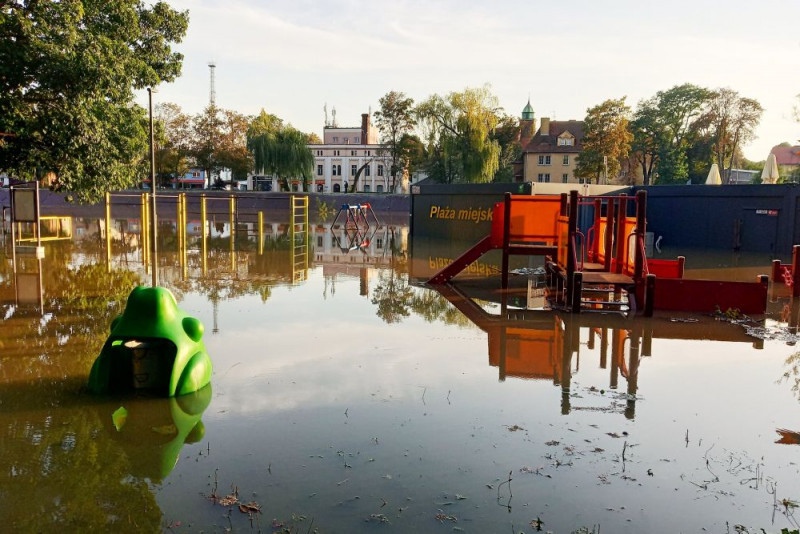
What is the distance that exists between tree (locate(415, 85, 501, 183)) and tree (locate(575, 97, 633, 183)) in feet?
29.3

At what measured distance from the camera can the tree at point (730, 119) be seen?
6381 cm

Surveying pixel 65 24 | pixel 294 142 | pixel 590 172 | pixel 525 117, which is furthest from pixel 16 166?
pixel 525 117

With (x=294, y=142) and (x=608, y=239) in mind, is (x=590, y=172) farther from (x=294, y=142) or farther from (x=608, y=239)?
(x=608, y=239)

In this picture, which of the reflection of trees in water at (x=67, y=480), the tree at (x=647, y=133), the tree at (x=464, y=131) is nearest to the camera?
the reflection of trees in water at (x=67, y=480)

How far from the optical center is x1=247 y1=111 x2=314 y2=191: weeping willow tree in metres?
60.7

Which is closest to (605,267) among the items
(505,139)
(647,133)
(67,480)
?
(67,480)

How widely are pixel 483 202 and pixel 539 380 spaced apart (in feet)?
68.6

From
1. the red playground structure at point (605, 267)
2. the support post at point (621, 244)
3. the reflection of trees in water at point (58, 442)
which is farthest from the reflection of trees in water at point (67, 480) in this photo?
the support post at point (621, 244)

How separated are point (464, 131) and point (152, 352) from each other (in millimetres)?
49917

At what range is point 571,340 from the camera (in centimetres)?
1073

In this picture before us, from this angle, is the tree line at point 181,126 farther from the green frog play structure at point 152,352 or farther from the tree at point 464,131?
the green frog play structure at point 152,352

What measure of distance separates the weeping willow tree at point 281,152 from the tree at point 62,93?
41.1 metres

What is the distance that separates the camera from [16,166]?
17.7m

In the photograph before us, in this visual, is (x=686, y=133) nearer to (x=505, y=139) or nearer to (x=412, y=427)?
(x=505, y=139)
